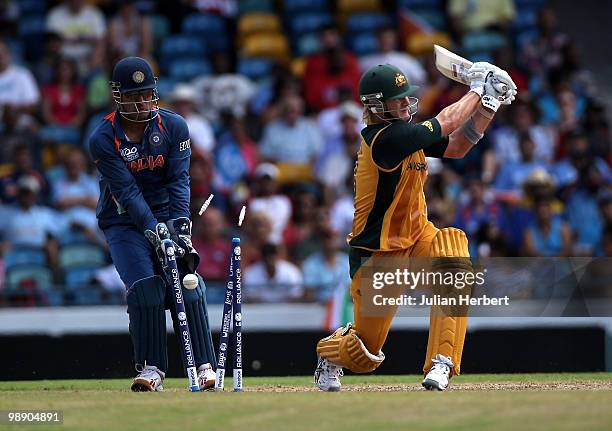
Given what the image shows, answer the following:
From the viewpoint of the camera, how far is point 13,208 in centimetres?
1433

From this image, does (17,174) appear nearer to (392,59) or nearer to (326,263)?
(326,263)

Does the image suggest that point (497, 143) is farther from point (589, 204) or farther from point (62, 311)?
point (62, 311)

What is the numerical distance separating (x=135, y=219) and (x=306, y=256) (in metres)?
5.41

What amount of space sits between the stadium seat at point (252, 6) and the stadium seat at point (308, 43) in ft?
2.84

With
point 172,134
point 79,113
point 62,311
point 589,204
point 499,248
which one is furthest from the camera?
point 79,113

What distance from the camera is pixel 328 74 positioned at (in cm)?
1664

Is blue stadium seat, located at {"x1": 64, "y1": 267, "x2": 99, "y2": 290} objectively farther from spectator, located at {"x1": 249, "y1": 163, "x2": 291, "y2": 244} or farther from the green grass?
the green grass

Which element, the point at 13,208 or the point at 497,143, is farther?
the point at 497,143

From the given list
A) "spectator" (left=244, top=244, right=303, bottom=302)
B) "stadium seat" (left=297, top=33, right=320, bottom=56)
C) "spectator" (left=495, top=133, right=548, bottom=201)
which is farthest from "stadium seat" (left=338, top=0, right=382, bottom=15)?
"spectator" (left=244, top=244, right=303, bottom=302)

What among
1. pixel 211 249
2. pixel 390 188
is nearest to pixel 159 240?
pixel 390 188

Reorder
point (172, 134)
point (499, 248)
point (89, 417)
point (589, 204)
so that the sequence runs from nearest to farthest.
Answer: point (89, 417)
point (172, 134)
point (499, 248)
point (589, 204)

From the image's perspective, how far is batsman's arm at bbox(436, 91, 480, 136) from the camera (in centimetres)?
845

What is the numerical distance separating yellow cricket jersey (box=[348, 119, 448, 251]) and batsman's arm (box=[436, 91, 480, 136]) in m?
0.06

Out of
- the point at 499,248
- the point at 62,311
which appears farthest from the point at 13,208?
the point at 499,248
